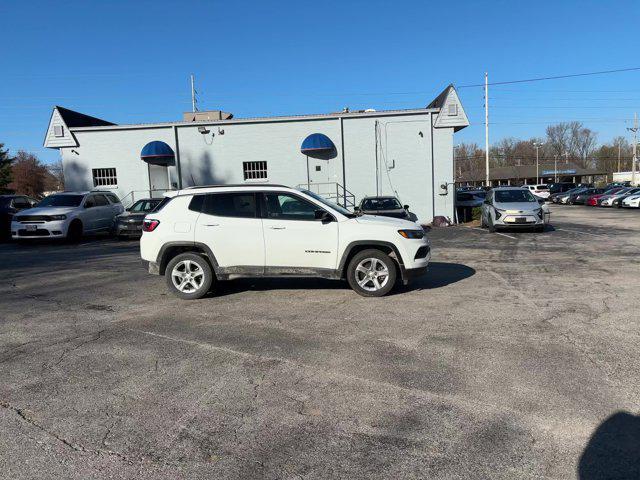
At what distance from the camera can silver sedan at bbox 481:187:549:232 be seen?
17.0 meters

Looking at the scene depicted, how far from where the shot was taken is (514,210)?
1712 cm

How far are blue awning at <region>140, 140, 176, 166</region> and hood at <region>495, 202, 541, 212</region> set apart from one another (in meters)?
15.2

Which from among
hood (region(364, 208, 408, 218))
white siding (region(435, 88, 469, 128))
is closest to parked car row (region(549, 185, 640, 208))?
white siding (region(435, 88, 469, 128))

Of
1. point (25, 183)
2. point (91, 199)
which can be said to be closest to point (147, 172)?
point (91, 199)

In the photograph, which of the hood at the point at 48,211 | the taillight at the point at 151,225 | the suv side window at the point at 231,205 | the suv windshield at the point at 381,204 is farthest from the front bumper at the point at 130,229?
the suv side window at the point at 231,205

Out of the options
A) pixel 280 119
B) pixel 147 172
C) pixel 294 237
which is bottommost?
pixel 294 237

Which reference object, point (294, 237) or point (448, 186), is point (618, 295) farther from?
point (448, 186)

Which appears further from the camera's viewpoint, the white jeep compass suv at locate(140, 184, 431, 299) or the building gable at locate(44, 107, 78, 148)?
the building gable at locate(44, 107, 78, 148)

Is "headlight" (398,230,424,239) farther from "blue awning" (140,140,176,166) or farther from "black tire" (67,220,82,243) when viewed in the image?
"blue awning" (140,140,176,166)

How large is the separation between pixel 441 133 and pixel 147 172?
47.4 ft

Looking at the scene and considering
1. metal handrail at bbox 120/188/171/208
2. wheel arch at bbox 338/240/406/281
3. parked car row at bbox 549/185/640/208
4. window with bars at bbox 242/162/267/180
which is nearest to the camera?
wheel arch at bbox 338/240/406/281

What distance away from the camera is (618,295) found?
7.39 m

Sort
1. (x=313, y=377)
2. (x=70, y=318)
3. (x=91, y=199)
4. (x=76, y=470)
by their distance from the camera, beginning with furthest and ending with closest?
(x=91, y=199) → (x=70, y=318) → (x=313, y=377) → (x=76, y=470)

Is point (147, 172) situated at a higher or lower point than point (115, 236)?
higher
